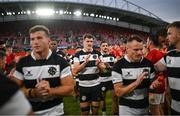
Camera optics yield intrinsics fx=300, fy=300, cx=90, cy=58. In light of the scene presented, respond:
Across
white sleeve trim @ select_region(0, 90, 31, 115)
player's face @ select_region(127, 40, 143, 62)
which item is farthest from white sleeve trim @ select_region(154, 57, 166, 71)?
white sleeve trim @ select_region(0, 90, 31, 115)

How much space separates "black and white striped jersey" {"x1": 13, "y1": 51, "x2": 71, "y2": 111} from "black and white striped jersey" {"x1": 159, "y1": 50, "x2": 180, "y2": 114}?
1517 mm

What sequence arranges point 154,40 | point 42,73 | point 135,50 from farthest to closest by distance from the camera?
1. point 154,40
2. point 135,50
3. point 42,73

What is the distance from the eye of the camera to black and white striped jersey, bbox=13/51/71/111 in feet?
12.2

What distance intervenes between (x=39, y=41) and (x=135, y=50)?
134cm

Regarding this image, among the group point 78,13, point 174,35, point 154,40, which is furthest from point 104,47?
point 78,13

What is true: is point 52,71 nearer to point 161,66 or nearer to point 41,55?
point 41,55

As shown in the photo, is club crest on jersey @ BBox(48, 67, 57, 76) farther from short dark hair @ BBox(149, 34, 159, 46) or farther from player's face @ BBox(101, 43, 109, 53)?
player's face @ BBox(101, 43, 109, 53)

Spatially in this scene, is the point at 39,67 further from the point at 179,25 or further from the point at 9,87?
the point at 9,87

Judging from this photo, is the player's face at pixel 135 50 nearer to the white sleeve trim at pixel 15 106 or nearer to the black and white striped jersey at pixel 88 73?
the white sleeve trim at pixel 15 106

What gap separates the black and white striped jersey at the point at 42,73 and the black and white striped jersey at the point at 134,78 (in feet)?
2.63

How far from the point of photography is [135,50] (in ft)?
13.6

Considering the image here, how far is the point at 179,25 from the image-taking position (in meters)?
4.34

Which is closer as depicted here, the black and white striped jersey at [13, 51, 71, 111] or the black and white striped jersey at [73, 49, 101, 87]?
the black and white striped jersey at [13, 51, 71, 111]

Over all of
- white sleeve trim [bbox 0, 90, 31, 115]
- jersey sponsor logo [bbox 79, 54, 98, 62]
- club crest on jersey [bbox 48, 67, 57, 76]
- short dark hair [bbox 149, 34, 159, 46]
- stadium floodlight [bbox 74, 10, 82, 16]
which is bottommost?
jersey sponsor logo [bbox 79, 54, 98, 62]
